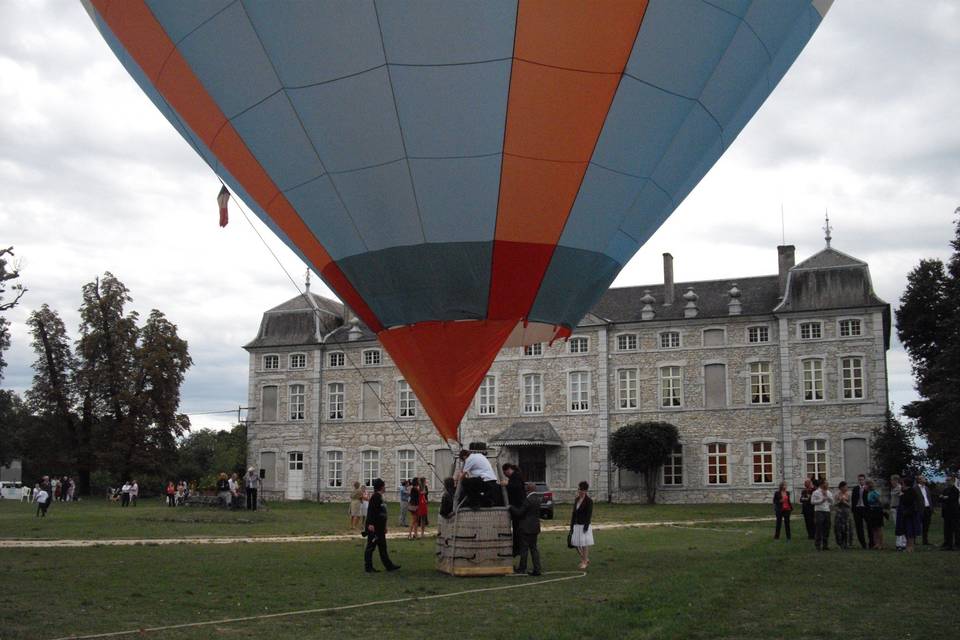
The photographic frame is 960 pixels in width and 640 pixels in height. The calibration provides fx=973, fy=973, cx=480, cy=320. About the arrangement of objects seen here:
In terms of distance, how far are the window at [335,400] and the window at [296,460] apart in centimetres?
226

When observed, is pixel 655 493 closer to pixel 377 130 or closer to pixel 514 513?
pixel 514 513

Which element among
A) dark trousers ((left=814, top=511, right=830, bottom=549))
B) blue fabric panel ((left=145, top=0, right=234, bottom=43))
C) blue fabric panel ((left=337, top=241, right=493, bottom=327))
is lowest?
dark trousers ((left=814, top=511, right=830, bottom=549))

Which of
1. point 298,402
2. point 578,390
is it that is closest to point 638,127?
point 578,390

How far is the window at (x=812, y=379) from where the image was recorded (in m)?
36.8

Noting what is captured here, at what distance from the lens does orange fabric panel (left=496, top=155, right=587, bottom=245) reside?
32.1 feet

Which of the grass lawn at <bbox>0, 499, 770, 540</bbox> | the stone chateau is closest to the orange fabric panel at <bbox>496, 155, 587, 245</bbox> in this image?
the grass lawn at <bbox>0, 499, 770, 540</bbox>

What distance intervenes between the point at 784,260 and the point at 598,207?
103 ft

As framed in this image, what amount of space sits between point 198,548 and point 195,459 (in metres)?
65.3

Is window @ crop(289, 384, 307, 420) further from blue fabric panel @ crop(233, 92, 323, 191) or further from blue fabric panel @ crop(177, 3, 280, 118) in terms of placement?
blue fabric panel @ crop(177, 3, 280, 118)

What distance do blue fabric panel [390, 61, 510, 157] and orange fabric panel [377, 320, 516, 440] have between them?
6.78ft

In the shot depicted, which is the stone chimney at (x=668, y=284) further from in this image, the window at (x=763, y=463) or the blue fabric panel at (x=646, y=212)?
the blue fabric panel at (x=646, y=212)

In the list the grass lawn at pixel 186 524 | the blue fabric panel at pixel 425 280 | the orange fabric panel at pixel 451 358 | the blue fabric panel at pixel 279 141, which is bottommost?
the grass lawn at pixel 186 524

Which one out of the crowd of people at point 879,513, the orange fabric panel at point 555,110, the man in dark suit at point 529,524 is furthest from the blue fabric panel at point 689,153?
the crowd of people at point 879,513

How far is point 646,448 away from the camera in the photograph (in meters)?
37.2
